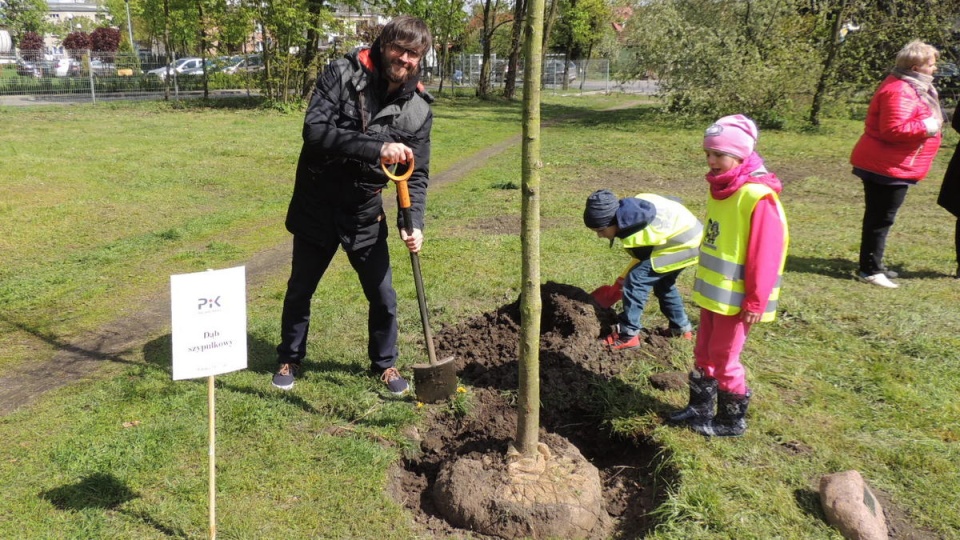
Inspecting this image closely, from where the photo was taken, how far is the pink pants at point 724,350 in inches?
137

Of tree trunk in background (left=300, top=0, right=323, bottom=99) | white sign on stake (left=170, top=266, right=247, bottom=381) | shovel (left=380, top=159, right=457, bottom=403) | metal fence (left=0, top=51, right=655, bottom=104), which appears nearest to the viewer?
white sign on stake (left=170, top=266, right=247, bottom=381)

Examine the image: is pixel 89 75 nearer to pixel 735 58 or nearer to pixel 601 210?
pixel 735 58

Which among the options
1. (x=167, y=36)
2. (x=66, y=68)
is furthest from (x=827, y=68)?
(x=66, y=68)

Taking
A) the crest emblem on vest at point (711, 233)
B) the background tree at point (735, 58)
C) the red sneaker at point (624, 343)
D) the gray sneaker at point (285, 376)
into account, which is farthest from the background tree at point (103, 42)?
the crest emblem on vest at point (711, 233)

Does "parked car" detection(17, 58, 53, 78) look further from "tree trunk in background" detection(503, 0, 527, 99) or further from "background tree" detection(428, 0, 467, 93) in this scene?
"tree trunk in background" detection(503, 0, 527, 99)

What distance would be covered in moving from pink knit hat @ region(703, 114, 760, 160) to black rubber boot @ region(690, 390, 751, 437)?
1266 mm

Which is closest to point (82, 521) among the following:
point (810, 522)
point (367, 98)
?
point (367, 98)

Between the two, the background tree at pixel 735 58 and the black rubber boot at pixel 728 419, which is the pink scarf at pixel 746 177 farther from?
the background tree at pixel 735 58

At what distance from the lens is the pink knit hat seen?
328 centimetres

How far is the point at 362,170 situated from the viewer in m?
3.51

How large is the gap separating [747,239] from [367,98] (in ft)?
6.78

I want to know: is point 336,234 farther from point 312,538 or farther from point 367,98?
point 312,538

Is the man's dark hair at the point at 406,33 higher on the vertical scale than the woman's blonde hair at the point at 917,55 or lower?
lower

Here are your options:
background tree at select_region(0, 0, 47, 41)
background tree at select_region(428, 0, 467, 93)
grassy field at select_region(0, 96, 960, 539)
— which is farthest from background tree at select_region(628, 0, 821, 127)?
background tree at select_region(0, 0, 47, 41)
